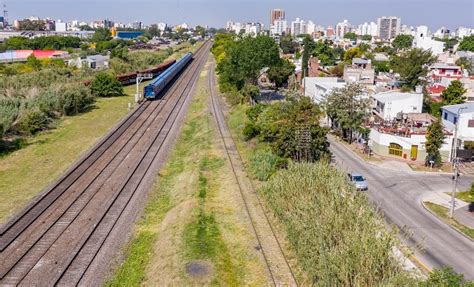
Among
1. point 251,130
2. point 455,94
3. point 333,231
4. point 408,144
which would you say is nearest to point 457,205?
point 408,144

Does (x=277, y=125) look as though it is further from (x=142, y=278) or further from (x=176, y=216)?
(x=142, y=278)

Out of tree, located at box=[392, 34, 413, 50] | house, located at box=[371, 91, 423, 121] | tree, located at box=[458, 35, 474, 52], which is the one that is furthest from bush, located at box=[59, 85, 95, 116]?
tree, located at box=[392, 34, 413, 50]

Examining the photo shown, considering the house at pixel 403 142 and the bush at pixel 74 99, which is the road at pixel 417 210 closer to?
the house at pixel 403 142

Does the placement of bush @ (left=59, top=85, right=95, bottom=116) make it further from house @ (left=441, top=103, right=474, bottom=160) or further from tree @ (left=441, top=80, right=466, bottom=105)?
tree @ (left=441, top=80, right=466, bottom=105)

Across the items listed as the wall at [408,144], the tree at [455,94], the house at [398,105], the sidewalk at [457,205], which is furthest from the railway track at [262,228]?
the tree at [455,94]

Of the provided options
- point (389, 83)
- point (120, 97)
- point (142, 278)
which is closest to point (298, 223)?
point (142, 278)

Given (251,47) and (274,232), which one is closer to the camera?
(274,232)

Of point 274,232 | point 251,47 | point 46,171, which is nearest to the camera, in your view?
point 274,232
